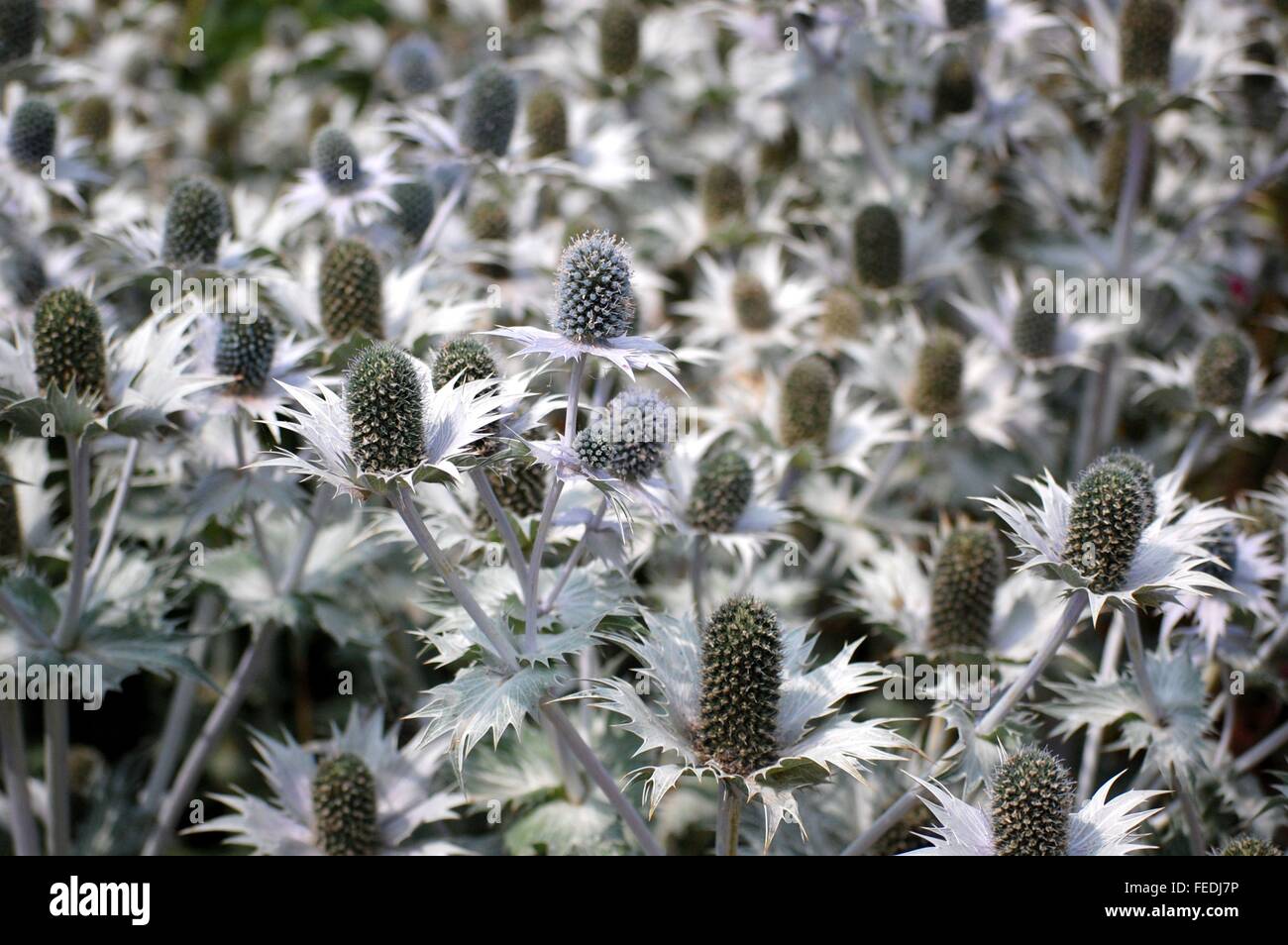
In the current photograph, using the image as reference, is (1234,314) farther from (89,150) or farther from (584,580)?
(89,150)

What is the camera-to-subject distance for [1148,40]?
3.73 meters

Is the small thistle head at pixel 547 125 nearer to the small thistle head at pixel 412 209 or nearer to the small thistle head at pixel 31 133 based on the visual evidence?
the small thistle head at pixel 412 209

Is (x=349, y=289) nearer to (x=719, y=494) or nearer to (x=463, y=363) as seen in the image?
(x=463, y=363)

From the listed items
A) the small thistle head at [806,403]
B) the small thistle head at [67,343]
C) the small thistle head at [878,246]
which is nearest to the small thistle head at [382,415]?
the small thistle head at [67,343]

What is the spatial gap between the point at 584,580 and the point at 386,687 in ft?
4.04

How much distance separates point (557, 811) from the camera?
2.78 meters

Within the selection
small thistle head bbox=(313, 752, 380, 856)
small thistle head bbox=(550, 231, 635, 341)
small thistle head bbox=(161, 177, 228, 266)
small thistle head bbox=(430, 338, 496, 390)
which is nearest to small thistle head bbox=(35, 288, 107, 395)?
small thistle head bbox=(161, 177, 228, 266)

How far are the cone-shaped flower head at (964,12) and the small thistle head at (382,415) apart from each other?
2593 mm

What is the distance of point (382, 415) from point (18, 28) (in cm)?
280

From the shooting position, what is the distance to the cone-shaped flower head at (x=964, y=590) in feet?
9.15

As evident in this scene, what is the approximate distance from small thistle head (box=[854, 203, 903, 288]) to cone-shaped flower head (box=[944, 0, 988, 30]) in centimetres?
62

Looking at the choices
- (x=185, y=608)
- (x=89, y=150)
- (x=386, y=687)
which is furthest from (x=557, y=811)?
(x=89, y=150)

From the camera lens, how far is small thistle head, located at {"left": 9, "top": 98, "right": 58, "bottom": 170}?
3.42 meters

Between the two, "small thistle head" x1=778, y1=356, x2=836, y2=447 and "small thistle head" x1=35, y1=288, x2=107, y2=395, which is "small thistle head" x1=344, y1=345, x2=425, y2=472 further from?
"small thistle head" x1=778, y1=356, x2=836, y2=447
